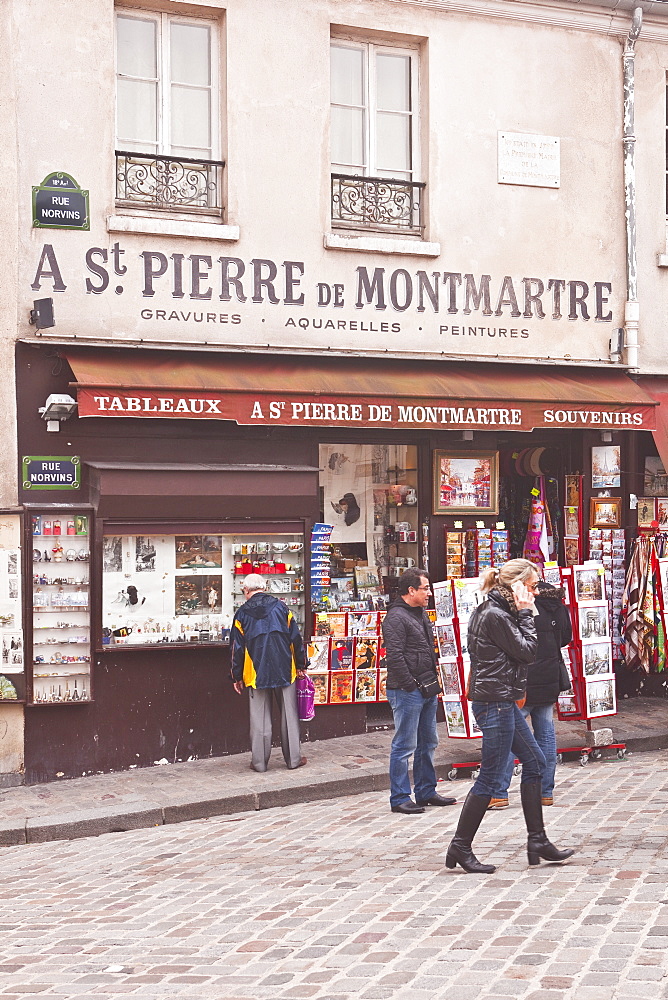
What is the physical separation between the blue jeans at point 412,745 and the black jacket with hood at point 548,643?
777mm

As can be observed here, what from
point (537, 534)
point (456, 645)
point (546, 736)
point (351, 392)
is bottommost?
point (546, 736)

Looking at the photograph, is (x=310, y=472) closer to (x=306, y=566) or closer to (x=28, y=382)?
(x=306, y=566)

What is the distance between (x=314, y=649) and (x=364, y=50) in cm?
552

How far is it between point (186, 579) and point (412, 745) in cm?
264

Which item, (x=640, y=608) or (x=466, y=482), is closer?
(x=466, y=482)

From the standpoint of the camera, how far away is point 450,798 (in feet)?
29.1

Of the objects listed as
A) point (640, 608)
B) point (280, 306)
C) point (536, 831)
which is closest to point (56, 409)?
point (280, 306)

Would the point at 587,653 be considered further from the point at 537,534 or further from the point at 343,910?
the point at 343,910

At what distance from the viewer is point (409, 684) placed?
8656mm

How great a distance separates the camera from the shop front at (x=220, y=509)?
9.79 metres

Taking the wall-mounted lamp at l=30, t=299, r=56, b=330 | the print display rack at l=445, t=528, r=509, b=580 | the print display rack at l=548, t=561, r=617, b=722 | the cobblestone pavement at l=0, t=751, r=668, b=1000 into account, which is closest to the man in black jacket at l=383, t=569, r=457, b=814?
the cobblestone pavement at l=0, t=751, r=668, b=1000

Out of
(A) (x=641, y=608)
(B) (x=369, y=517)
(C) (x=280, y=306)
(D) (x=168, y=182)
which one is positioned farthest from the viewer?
(A) (x=641, y=608)

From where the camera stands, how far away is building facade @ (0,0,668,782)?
9.80 m

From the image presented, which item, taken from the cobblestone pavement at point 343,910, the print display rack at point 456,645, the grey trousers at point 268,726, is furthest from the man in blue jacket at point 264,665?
the print display rack at point 456,645
